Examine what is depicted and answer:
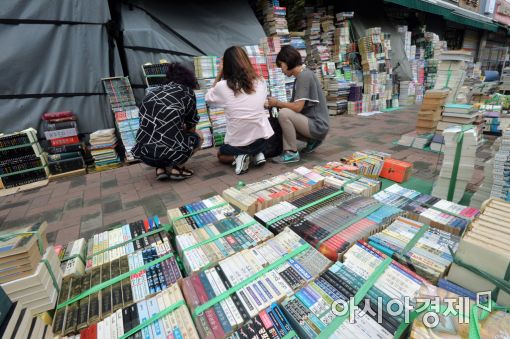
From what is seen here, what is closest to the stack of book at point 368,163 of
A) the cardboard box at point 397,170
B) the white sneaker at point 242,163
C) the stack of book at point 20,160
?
the cardboard box at point 397,170

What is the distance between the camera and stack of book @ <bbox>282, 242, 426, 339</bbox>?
3.06 feet

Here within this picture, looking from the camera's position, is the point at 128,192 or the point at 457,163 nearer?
the point at 457,163

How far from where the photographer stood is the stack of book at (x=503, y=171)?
195 cm

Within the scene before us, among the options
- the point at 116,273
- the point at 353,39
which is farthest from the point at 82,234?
the point at 353,39

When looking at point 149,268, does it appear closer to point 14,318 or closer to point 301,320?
point 14,318

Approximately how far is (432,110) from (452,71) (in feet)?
2.84

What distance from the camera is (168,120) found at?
3023 mm

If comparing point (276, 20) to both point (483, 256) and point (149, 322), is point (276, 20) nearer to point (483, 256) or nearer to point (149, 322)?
point (483, 256)

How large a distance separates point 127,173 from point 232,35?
3.78 meters

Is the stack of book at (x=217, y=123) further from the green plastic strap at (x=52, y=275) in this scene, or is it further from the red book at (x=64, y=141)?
the green plastic strap at (x=52, y=275)

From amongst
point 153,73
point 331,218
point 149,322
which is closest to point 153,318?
point 149,322

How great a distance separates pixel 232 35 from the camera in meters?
5.56

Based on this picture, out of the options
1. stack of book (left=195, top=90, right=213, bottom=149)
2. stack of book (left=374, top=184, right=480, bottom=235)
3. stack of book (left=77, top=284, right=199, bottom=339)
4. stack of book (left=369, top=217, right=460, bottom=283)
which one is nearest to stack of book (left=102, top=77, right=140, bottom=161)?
stack of book (left=195, top=90, right=213, bottom=149)

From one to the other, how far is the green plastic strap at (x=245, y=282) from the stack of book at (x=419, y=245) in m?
0.44
